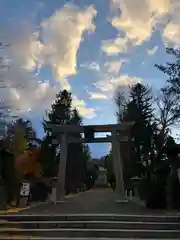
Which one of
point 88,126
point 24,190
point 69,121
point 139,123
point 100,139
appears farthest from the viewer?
point 69,121

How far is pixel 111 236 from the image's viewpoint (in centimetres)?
989

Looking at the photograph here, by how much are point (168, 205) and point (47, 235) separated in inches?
332

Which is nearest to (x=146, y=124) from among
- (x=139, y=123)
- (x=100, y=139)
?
(x=139, y=123)

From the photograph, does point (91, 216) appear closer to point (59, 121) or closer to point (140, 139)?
point (140, 139)

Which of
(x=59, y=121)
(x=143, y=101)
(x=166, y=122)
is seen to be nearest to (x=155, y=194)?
(x=166, y=122)

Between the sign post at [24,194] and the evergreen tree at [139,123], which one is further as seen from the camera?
the evergreen tree at [139,123]

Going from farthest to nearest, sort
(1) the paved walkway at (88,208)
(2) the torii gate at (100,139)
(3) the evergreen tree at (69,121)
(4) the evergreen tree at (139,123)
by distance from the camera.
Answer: (3) the evergreen tree at (69,121), (4) the evergreen tree at (139,123), (2) the torii gate at (100,139), (1) the paved walkway at (88,208)

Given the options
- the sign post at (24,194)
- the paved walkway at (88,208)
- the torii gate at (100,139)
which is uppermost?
the torii gate at (100,139)

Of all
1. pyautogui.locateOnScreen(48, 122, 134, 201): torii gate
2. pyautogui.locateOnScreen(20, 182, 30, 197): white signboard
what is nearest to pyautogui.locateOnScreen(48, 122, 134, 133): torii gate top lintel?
pyautogui.locateOnScreen(48, 122, 134, 201): torii gate

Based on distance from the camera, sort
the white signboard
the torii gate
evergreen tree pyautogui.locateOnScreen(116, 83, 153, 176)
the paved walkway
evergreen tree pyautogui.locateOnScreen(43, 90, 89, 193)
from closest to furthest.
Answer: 1. the paved walkway
2. the white signboard
3. the torii gate
4. evergreen tree pyautogui.locateOnScreen(116, 83, 153, 176)
5. evergreen tree pyautogui.locateOnScreen(43, 90, 89, 193)

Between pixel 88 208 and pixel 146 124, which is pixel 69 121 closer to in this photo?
pixel 146 124

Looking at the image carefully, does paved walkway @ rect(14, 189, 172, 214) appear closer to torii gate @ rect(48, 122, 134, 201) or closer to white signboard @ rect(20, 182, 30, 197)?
white signboard @ rect(20, 182, 30, 197)

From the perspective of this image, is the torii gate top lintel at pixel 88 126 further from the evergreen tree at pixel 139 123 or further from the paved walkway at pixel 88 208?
the evergreen tree at pixel 139 123

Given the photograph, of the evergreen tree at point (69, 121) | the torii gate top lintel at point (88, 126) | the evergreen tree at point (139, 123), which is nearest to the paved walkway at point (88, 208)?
the torii gate top lintel at point (88, 126)
